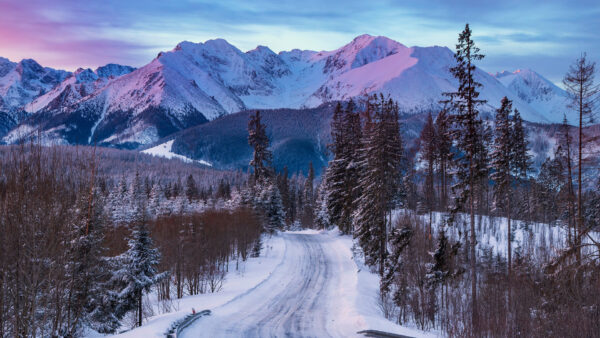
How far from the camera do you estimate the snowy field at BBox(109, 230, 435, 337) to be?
14.4 meters

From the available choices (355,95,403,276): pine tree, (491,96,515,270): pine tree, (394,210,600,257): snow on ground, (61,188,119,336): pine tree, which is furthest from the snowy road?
(394,210,600,257): snow on ground

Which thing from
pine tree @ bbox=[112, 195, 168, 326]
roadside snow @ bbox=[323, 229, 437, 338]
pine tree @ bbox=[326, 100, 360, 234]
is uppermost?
pine tree @ bbox=[326, 100, 360, 234]

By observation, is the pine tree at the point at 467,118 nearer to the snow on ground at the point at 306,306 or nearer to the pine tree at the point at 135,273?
the snow on ground at the point at 306,306

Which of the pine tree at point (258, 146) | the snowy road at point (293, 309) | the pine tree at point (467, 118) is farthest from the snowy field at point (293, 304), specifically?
the pine tree at point (258, 146)

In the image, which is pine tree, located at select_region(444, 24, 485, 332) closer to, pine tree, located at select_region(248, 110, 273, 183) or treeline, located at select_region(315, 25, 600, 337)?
treeline, located at select_region(315, 25, 600, 337)

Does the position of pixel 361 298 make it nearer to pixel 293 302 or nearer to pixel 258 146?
pixel 293 302

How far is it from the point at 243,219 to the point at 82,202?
28667 mm

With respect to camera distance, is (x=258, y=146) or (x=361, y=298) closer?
(x=361, y=298)

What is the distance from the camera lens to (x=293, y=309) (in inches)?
728

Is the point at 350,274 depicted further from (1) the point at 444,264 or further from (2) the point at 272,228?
(2) the point at 272,228

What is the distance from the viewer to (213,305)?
58.3 feet

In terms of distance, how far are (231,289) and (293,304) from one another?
5051mm

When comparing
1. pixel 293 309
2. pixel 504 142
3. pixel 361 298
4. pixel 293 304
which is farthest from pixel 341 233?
pixel 293 309

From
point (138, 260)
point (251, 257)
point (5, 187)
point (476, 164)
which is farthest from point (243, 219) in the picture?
point (5, 187)
